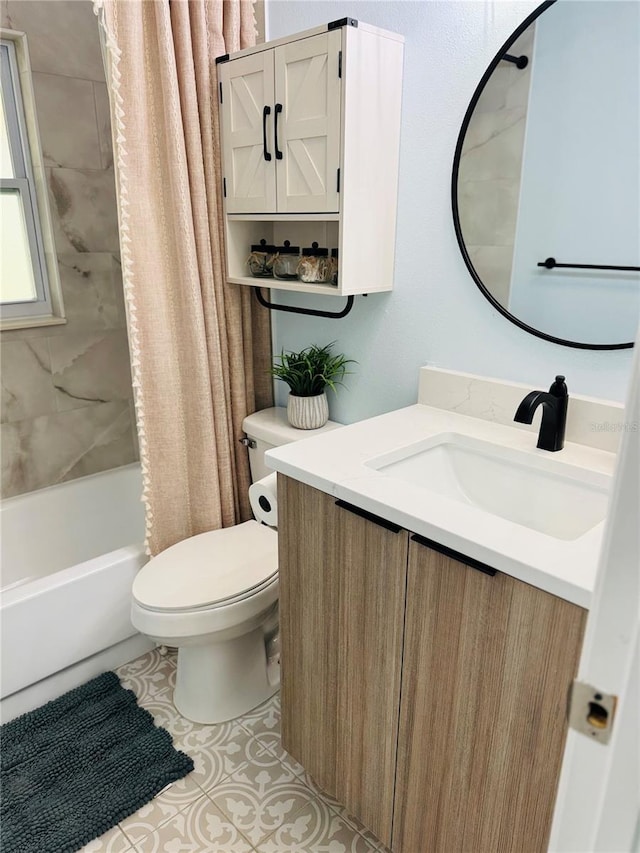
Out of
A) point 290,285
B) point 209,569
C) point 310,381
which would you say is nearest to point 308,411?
point 310,381

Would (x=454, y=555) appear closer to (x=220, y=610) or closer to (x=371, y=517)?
(x=371, y=517)

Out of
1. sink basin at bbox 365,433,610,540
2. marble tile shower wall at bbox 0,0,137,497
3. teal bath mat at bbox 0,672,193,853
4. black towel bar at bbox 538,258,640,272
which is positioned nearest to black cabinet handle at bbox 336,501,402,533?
sink basin at bbox 365,433,610,540

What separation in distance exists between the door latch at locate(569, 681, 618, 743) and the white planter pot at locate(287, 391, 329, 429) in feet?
4.73

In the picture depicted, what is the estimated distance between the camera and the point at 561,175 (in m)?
1.34

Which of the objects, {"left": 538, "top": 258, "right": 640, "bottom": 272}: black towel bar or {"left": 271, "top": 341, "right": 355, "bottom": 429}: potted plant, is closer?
{"left": 538, "top": 258, "right": 640, "bottom": 272}: black towel bar

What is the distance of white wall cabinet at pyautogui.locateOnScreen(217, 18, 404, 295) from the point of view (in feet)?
4.92

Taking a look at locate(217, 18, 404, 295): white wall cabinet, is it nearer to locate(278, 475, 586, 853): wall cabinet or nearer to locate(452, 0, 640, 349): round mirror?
locate(452, 0, 640, 349): round mirror

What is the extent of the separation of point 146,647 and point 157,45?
1.84 metres

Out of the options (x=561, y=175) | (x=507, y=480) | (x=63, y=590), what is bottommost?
(x=63, y=590)

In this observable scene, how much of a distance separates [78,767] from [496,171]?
1872mm

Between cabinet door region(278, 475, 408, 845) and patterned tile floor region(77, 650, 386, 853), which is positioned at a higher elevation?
cabinet door region(278, 475, 408, 845)

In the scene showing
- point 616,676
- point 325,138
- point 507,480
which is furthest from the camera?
point 325,138

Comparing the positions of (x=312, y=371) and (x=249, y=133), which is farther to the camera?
(x=312, y=371)

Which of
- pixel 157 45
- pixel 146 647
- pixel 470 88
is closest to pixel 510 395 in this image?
pixel 470 88
